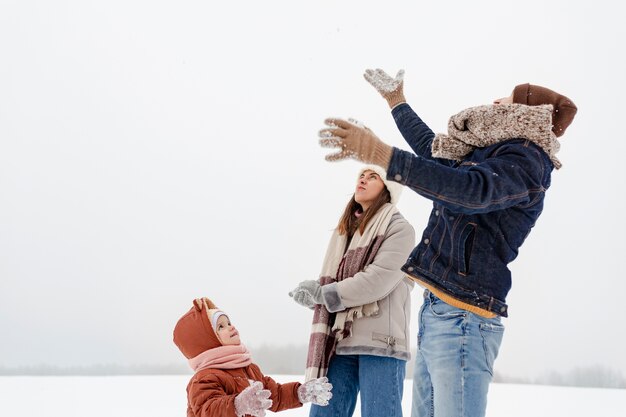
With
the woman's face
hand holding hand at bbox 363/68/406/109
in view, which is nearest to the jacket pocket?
hand holding hand at bbox 363/68/406/109

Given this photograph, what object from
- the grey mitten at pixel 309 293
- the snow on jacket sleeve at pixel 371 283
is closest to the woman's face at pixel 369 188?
the snow on jacket sleeve at pixel 371 283

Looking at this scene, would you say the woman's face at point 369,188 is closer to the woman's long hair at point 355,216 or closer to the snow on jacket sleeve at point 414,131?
the woman's long hair at point 355,216

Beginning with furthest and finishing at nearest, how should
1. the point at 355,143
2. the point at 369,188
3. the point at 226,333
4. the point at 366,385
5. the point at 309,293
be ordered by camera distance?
the point at 369,188, the point at 309,293, the point at 366,385, the point at 226,333, the point at 355,143

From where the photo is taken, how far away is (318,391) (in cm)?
189

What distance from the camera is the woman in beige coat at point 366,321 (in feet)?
6.88

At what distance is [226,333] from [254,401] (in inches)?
13.5

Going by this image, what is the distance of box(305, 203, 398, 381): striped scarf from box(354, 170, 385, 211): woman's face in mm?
74

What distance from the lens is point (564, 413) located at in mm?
4148

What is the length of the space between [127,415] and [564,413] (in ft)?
9.09

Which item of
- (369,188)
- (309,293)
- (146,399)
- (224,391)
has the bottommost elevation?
(146,399)

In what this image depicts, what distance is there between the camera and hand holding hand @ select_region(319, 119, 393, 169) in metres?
1.33

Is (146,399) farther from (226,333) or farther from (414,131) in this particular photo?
(414,131)

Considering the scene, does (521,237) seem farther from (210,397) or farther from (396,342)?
(210,397)

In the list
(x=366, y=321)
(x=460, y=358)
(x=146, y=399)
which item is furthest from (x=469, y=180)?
(x=146, y=399)
